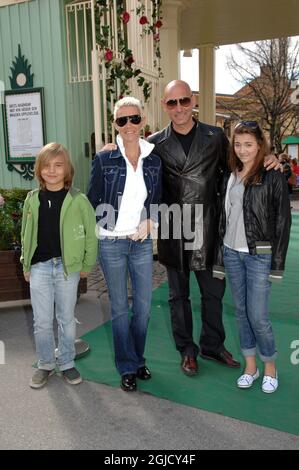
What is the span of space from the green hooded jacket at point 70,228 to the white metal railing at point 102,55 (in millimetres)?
2945

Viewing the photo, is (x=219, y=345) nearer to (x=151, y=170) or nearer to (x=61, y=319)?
(x=61, y=319)

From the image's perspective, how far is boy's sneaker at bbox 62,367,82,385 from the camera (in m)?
3.22

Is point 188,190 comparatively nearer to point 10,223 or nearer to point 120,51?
point 10,223

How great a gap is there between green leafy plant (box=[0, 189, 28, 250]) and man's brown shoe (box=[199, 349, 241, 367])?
2225 millimetres

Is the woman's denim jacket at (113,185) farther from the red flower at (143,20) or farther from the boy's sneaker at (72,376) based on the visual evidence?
the red flower at (143,20)

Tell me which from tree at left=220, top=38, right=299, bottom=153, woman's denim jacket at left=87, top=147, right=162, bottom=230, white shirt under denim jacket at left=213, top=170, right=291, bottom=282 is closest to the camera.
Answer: white shirt under denim jacket at left=213, top=170, right=291, bottom=282

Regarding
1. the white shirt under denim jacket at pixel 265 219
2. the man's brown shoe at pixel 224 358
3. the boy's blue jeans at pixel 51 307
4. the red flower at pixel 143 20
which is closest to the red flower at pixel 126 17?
the red flower at pixel 143 20

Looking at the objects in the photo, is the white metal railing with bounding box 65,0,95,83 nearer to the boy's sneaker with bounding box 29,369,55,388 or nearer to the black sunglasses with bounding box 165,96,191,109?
the black sunglasses with bounding box 165,96,191,109

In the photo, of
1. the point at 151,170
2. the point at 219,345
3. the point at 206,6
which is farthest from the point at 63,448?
the point at 206,6

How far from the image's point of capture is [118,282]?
301 centimetres

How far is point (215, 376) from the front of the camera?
3.27 metres

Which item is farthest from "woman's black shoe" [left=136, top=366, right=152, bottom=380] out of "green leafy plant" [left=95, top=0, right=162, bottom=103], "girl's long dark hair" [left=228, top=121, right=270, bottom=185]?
"green leafy plant" [left=95, top=0, right=162, bottom=103]
